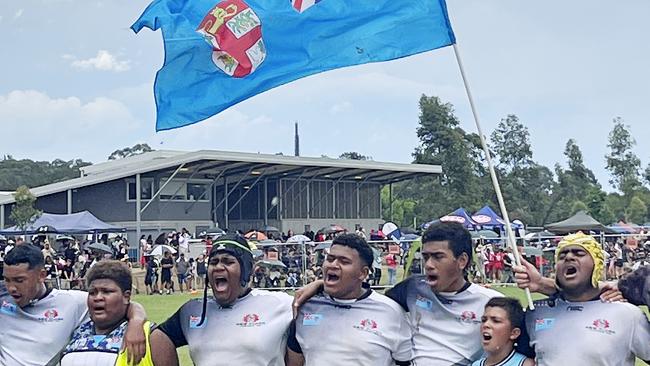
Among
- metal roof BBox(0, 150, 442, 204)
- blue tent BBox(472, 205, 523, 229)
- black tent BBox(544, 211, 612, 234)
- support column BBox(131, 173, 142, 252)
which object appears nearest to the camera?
blue tent BBox(472, 205, 523, 229)

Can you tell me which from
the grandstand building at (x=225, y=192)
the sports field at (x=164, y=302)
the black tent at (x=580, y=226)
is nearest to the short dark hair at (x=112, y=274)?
the sports field at (x=164, y=302)

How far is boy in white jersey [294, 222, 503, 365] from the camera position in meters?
4.91

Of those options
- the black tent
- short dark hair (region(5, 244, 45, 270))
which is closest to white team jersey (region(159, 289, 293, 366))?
short dark hair (region(5, 244, 45, 270))

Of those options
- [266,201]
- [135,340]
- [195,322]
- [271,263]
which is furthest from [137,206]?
[135,340]

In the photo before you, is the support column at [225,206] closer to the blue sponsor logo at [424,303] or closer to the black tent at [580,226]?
the black tent at [580,226]

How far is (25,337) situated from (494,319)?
2841 millimetres

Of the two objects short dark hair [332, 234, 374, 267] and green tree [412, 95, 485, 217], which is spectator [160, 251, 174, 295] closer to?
short dark hair [332, 234, 374, 267]

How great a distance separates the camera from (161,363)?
4871 millimetres

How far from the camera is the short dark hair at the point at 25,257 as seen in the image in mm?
5234

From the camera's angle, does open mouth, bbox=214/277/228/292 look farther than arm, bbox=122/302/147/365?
Yes

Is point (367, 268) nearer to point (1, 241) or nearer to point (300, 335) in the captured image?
point (300, 335)

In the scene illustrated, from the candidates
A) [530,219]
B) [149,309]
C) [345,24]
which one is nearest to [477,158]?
[530,219]

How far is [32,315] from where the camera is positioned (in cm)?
528

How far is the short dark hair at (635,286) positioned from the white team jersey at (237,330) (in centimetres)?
195
